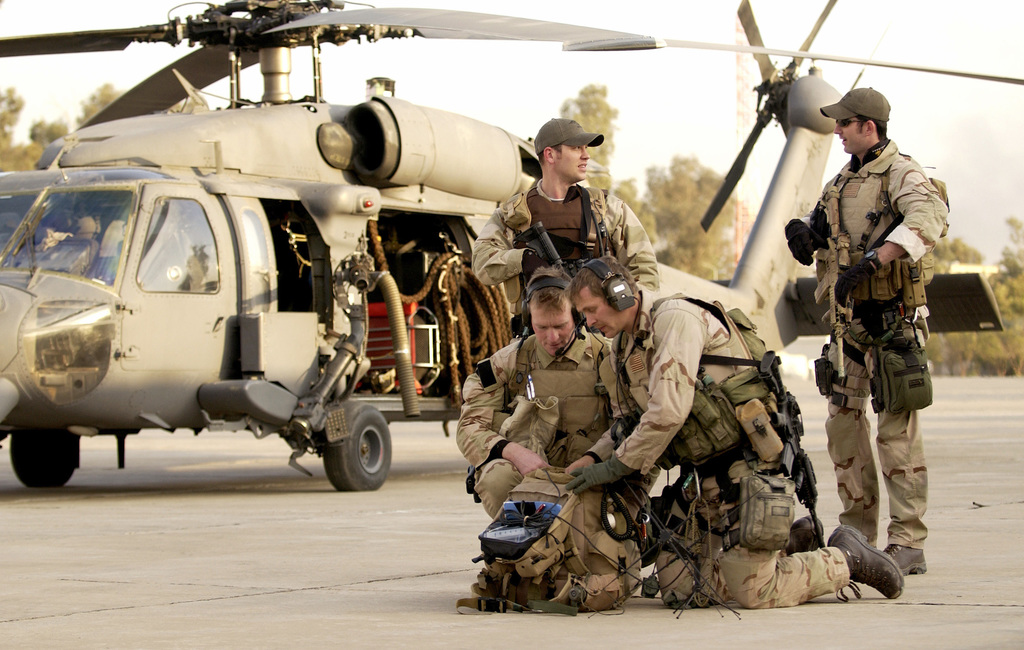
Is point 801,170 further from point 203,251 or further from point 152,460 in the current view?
point 152,460

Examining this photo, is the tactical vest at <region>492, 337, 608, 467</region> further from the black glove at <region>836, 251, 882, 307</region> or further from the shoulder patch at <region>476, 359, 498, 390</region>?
the black glove at <region>836, 251, 882, 307</region>

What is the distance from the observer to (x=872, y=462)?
5.84 metres

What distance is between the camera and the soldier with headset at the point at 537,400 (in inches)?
200

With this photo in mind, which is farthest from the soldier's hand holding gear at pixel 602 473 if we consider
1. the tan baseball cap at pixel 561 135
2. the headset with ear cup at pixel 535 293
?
the tan baseball cap at pixel 561 135

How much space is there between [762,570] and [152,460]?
38.0ft

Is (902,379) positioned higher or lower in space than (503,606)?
higher

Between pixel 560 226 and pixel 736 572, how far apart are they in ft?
6.01

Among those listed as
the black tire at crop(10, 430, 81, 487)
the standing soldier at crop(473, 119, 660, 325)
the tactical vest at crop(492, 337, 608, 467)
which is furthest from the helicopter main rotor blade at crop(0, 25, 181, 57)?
the tactical vest at crop(492, 337, 608, 467)

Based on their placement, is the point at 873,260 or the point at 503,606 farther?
the point at 873,260

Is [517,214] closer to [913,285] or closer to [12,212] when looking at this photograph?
[913,285]

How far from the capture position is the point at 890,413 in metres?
5.67

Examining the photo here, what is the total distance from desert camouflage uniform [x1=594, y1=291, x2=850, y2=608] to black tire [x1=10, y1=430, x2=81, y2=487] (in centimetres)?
733

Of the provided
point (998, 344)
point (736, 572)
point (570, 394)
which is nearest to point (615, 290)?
point (570, 394)

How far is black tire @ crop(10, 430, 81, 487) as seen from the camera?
11008 millimetres
